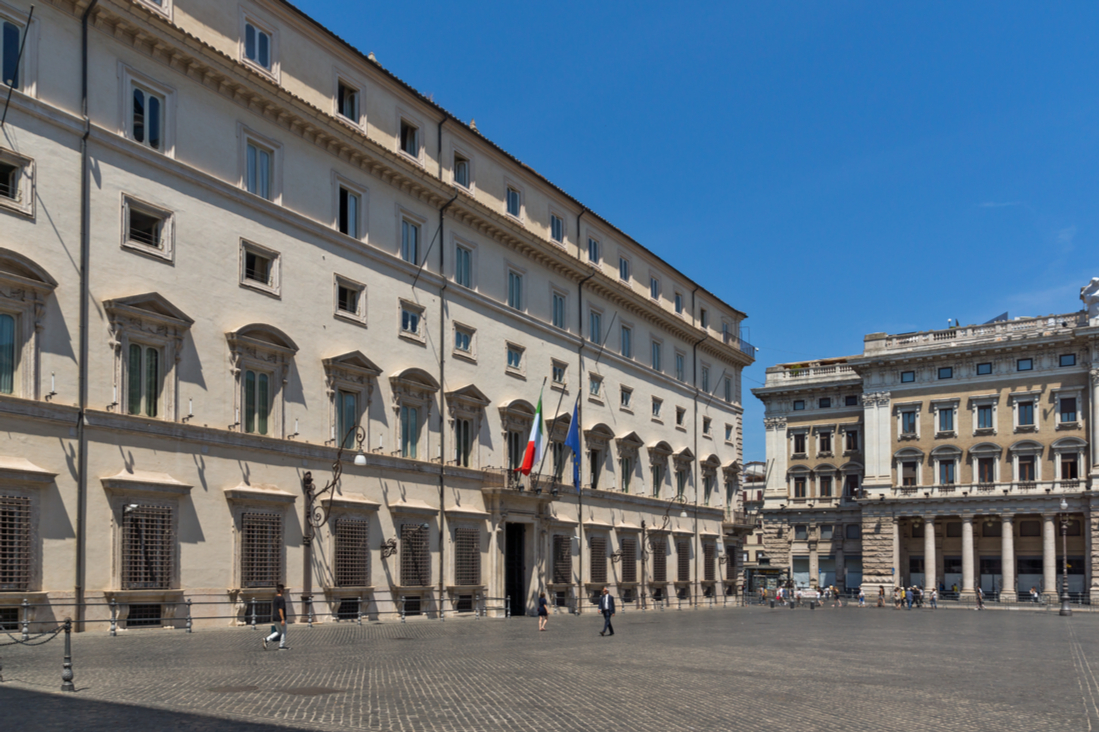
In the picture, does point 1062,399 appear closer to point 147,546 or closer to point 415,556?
point 415,556

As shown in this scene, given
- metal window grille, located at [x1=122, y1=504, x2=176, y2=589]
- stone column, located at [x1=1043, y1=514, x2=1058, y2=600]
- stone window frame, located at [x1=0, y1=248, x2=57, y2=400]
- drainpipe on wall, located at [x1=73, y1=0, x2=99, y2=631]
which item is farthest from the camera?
stone column, located at [x1=1043, y1=514, x2=1058, y2=600]

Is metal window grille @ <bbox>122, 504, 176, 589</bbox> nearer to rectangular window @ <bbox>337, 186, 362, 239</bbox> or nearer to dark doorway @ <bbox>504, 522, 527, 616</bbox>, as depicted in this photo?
rectangular window @ <bbox>337, 186, 362, 239</bbox>

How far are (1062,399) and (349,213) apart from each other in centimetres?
6329

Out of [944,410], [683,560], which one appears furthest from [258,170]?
[944,410]

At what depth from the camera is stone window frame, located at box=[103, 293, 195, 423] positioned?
26969 millimetres

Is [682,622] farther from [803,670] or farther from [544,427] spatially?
[803,670]

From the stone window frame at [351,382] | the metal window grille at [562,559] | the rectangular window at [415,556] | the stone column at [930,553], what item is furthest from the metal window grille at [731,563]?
the stone window frame at [351,382]

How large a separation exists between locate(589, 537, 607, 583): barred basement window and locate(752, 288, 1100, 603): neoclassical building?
1558 inches

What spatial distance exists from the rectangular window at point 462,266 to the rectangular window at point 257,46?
10991 mm

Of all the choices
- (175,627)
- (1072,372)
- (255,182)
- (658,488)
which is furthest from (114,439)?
(1072,372)

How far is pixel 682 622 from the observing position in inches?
1607

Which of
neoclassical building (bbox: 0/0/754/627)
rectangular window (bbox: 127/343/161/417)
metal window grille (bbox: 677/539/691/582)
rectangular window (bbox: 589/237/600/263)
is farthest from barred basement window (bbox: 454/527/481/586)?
metal window grille (bbox: 677/539/691/582)

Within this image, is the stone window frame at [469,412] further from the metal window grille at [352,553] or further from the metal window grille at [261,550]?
the metal window grille at [261,550]

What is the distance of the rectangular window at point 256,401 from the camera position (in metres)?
31.1
